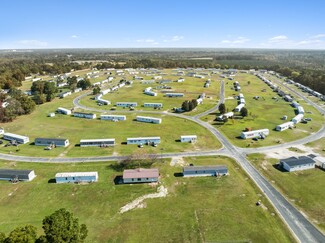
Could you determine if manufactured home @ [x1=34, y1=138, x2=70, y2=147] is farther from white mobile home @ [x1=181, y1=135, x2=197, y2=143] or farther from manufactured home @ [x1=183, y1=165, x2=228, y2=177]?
manufactured home @ [x1=183, y1=165, x2=228, y2=177]

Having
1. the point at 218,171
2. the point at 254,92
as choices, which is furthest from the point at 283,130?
the point at 254,92

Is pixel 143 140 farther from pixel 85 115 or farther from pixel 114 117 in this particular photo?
pixel 85 115

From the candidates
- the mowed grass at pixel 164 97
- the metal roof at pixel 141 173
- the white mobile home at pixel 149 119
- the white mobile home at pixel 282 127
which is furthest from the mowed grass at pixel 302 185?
the mowed grass at pixel 164 97

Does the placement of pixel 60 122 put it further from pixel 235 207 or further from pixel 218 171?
pixel 235 207

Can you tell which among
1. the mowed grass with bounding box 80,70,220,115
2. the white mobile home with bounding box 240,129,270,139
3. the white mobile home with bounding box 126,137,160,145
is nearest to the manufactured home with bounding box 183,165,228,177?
the white mobile home with bounding box 126,137,160,145

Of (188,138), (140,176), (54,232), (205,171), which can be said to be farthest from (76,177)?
(188,138)

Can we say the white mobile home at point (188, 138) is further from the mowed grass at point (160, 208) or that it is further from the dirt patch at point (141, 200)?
the dirt patch at point (141, 200)
